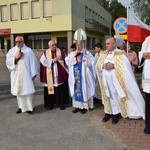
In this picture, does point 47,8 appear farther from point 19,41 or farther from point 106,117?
point 106,117

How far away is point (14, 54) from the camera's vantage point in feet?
26.0

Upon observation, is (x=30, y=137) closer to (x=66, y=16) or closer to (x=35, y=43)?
(x=66, y=16)

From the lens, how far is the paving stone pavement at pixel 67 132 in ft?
18.7

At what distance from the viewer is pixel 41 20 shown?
3684 centimetres

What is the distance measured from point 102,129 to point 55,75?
2.31 meters

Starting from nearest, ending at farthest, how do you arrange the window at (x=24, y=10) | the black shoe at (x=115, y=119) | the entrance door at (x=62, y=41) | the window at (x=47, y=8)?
the black shoe at (x=115, y=119) < the window at (x=47, y=8) < the entrance door at (x=62, y=41) < the window at (x=24, y=10)

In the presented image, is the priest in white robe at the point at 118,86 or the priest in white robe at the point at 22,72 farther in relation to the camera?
the priest in white robe at the point at 22,72

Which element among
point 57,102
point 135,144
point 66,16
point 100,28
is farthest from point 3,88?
point 100,28

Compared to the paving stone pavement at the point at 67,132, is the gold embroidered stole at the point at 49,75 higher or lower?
higher

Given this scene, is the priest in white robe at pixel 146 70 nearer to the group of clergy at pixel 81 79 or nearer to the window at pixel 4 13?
the group of clergy at pixel 81 79

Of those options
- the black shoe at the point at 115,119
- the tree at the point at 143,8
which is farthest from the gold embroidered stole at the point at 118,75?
the tree at the point at 143,8

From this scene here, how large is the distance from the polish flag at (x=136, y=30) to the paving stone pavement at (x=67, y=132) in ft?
6.23

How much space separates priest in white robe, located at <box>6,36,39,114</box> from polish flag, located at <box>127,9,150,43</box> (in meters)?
2.55

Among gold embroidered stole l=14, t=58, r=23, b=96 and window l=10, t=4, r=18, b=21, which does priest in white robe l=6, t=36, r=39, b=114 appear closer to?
gold embroidered stole l=14, t=58, r=23, b=96
